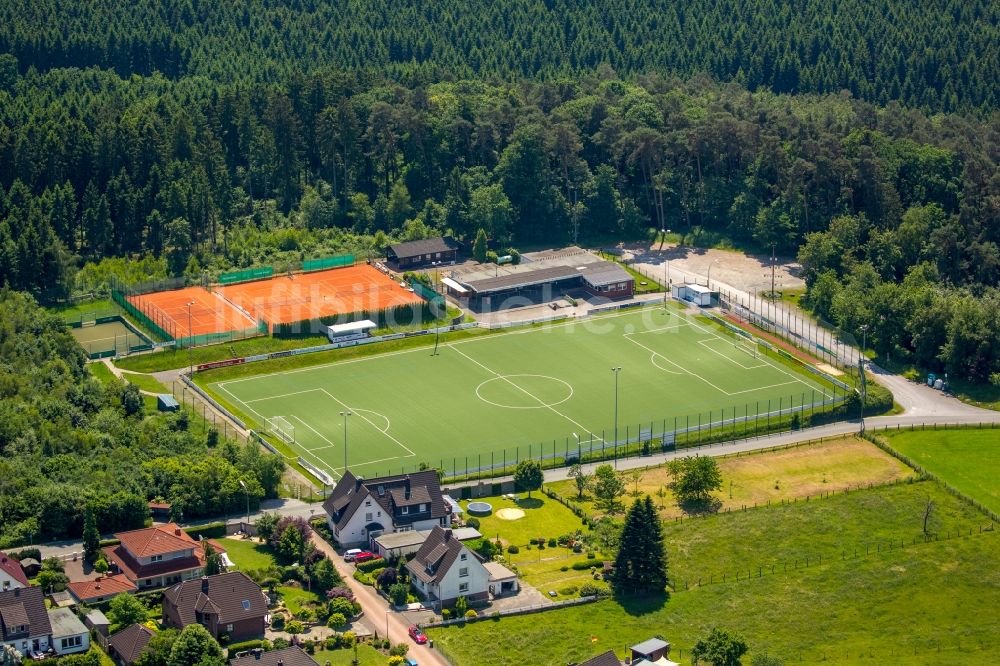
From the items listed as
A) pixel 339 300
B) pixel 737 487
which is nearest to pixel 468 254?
pixel 339 300

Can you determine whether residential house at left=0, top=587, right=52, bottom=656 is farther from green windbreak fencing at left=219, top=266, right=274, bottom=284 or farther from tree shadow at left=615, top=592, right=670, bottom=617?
green windbreak fencing at left=219, top=266, right=274, bottom=284

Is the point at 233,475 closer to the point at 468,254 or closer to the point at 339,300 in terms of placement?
the point at 339,300

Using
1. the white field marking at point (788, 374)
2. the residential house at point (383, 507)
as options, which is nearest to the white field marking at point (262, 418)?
the residential house at point (383, 507)

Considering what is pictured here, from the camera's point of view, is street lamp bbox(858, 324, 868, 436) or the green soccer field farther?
street lamp bbox(858, 324, 868, 436)

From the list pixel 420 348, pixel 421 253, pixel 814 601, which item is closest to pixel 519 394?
pixel 420 348

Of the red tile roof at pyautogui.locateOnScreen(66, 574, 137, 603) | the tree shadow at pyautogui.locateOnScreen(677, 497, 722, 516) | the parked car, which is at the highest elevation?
the red tile roof at pyautogui.locateOnScreen(66, 574, 137, 603)

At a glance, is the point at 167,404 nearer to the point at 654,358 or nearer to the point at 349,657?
the point at 349,657

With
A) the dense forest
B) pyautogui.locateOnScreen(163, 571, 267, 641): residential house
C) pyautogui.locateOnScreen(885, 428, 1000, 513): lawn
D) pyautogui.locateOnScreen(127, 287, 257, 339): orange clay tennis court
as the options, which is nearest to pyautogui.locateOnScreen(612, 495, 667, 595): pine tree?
pyautogui.locateOnScreen(163, 571, 267, 641): residential house
